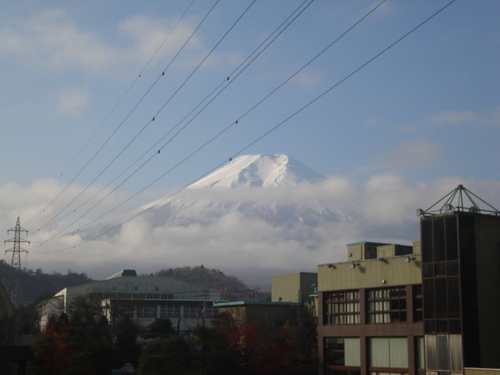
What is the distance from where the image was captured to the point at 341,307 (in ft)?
163

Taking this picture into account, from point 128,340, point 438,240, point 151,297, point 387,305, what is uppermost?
point 438,240

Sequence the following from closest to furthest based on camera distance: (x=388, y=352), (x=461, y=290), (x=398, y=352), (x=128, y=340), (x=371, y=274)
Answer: (x=461, y=290), (x=398, y=352), (x=388, y=352), (x=371, y=274), (x=128, y=340)

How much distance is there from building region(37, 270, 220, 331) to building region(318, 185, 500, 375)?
5170cm

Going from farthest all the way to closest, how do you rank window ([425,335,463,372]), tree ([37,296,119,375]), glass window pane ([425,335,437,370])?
tree ([37,296,119,375]) → glass window pane ([425,335,437,370]) → window ([425,335,463,372])

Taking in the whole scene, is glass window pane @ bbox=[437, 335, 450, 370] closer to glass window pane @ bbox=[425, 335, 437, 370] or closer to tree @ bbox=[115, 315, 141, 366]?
glass window pane @ bbox=[425, 335, 437, 370]

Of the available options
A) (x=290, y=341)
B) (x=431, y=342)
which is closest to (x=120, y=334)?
(x=290, y=341)

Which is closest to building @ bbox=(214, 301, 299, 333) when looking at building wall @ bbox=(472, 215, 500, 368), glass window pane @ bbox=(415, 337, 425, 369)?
glass window pane @ bbox=(415, 337, 425, 369)

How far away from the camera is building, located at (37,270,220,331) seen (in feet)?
347

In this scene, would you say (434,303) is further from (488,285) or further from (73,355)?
(73,355)

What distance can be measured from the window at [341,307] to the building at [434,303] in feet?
0.40

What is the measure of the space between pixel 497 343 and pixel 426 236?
24.4ft

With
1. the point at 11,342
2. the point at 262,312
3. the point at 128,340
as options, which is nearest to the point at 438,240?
the point at 262,312

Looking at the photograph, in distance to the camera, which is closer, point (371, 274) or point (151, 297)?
point (371, 274)

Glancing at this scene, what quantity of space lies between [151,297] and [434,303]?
90.6 m
